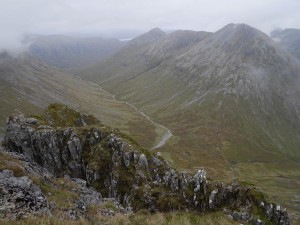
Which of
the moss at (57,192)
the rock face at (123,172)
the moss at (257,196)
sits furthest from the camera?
the rock face at (123,172)

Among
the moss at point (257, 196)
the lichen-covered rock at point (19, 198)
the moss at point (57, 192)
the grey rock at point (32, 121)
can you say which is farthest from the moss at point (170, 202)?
the grey rock at point (32, 121)

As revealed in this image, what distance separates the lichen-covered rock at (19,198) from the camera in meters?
20.6

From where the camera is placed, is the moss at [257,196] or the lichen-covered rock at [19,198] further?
the moss at [257,196]

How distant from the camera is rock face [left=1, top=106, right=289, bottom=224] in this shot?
135ft

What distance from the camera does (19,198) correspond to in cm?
2306

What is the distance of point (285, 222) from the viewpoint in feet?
134

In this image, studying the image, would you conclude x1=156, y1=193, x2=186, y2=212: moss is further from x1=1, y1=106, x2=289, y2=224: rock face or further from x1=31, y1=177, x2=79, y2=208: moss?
x1=31, y1=177, x2=79, y2=208: moss

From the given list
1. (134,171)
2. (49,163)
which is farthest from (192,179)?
(49,163)

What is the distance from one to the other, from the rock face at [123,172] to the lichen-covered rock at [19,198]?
9344 mm

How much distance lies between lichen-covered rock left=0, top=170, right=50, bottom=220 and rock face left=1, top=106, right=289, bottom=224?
9.34 m

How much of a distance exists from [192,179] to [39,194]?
79.0 feet

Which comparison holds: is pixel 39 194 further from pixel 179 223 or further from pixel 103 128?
pixel 103 128

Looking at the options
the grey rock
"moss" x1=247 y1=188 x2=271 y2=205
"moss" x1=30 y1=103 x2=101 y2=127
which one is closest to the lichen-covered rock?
"moss" x1=247 y1=188 x2=271 y2=205

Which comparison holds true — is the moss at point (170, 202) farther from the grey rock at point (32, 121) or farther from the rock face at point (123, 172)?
the grey rock at point (32, 121)
